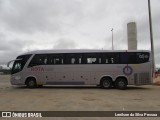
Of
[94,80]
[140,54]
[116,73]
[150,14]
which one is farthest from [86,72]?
[150,14]

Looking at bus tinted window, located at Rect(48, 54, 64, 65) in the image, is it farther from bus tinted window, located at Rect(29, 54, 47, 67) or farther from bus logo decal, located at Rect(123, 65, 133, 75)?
bus logo decal, located at Rect(123, 65, 133, 75)

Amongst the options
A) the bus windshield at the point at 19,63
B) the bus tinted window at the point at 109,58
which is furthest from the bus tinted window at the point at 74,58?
the bus windshield at the point at 19,63

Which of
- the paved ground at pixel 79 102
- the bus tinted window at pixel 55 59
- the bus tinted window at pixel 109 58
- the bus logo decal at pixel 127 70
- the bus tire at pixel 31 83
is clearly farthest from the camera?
Result: the bus tire at pixel 31 83

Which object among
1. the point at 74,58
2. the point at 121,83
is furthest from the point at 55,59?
the point at 121,83

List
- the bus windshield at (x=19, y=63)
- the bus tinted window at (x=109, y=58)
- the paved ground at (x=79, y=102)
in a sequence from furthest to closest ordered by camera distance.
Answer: the bus windshield at (x=19, y=63) < the bus tinted window at (x=109, y=58) < the paved ground at (x=79, y=102)

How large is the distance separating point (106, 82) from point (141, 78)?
2.74 meters

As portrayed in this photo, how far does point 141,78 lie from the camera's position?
23.4 metres

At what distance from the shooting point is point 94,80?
24203 mm

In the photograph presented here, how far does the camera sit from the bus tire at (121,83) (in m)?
23.6

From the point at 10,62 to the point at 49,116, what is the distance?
15994 mm

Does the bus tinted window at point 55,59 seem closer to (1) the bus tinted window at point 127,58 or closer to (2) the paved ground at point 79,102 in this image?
(1) the bus tinted window at point 127,58

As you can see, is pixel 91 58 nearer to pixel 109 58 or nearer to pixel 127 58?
pixel 109 58

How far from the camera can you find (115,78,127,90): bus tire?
2358 centimetres

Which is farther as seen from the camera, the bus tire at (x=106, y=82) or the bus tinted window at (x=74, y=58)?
the bus tinted window at (x=74, y=58)
